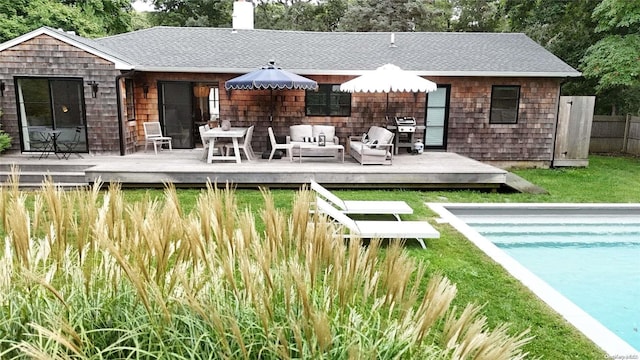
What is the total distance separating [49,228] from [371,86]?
27.0 ft

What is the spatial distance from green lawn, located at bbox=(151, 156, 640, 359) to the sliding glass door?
391cm

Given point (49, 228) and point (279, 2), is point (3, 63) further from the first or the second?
point (279, 2)

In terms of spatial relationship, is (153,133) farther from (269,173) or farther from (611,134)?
(611,134)

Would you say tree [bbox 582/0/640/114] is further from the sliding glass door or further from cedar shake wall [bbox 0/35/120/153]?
the sliding glass door

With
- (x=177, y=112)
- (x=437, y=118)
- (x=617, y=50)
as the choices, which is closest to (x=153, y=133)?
(x=177, y=112)

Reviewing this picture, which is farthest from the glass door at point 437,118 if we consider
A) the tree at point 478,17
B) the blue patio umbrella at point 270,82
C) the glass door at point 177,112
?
the tree at point 478,17

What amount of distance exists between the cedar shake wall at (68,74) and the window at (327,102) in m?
4.58

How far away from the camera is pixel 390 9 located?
25.5 m

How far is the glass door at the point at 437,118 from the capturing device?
1233 centimetres

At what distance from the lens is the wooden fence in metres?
15.4

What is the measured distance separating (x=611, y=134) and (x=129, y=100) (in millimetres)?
14726

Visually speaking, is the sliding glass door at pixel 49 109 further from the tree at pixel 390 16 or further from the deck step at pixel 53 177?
the tree at pixel 390 16

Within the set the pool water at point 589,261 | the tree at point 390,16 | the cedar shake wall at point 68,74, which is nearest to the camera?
the pool water at point 589,261

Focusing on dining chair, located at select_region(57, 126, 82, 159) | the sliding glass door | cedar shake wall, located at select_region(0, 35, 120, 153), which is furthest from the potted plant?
dining chair, located at select_region(57, 126, 82, 159)
